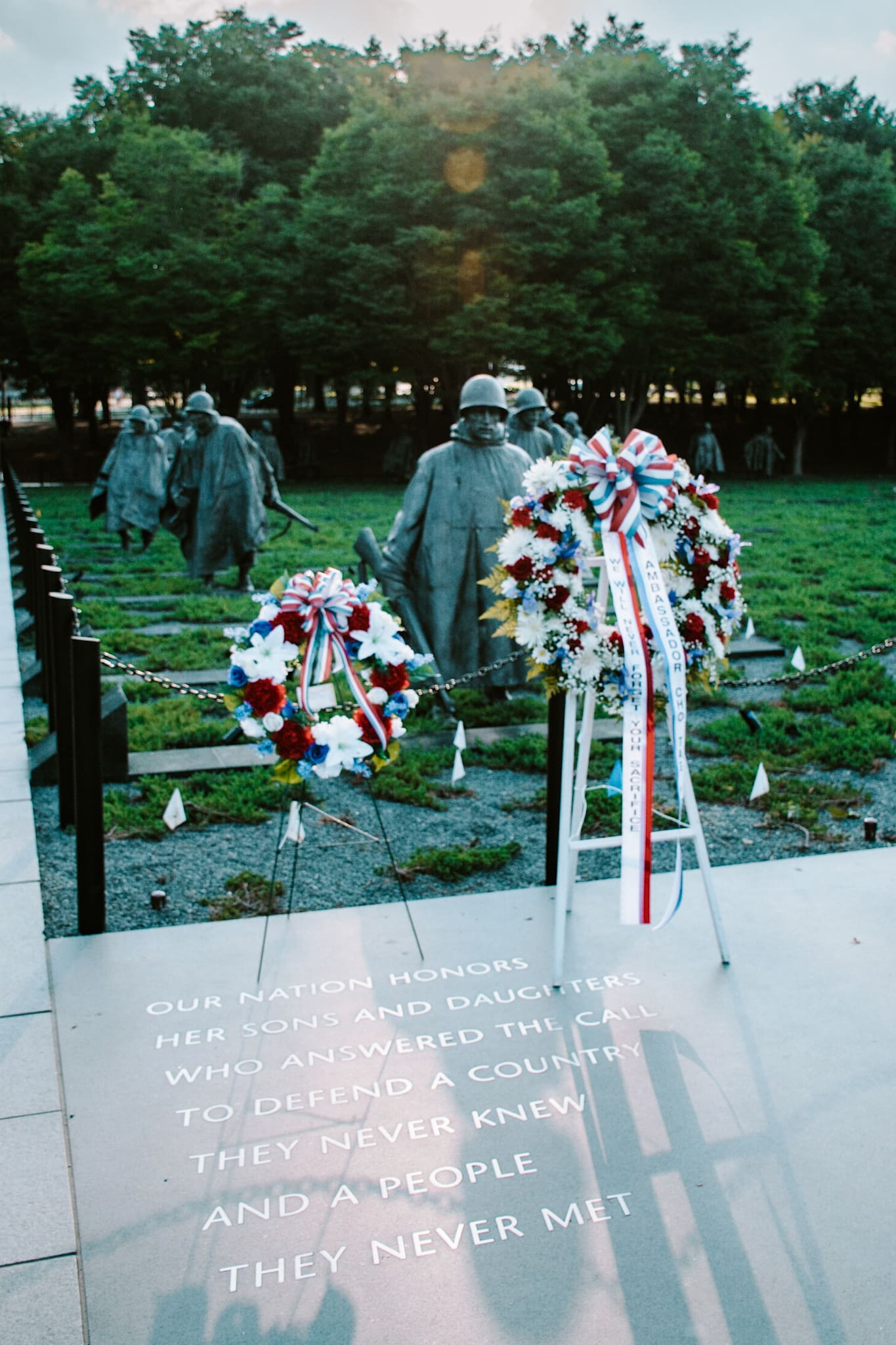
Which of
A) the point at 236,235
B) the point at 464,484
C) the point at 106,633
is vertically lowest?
the point at 106,633

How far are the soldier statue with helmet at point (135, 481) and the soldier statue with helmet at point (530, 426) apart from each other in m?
7.08

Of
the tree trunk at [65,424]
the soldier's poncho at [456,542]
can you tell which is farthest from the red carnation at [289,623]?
the tree trunk at [65,424]

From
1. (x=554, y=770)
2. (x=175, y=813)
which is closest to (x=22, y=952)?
(x=175, y=813)

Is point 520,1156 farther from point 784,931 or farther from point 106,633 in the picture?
point 106,633

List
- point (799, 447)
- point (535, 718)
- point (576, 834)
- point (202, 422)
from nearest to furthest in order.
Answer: point (576, 834) < point (535, 718) < point (202, 422) < point (799, 447)

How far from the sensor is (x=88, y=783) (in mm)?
4711

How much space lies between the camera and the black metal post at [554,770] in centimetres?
512

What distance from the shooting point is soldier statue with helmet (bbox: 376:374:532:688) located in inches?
324

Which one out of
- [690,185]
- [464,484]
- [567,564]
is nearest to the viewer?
[567,564]

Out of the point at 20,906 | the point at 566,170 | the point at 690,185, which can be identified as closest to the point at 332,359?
the point at 566,170

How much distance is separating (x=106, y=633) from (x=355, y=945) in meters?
7.14

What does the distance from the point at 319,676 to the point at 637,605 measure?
110cm

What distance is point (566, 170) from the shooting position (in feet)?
107

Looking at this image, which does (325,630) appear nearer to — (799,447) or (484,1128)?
(484,1128)
